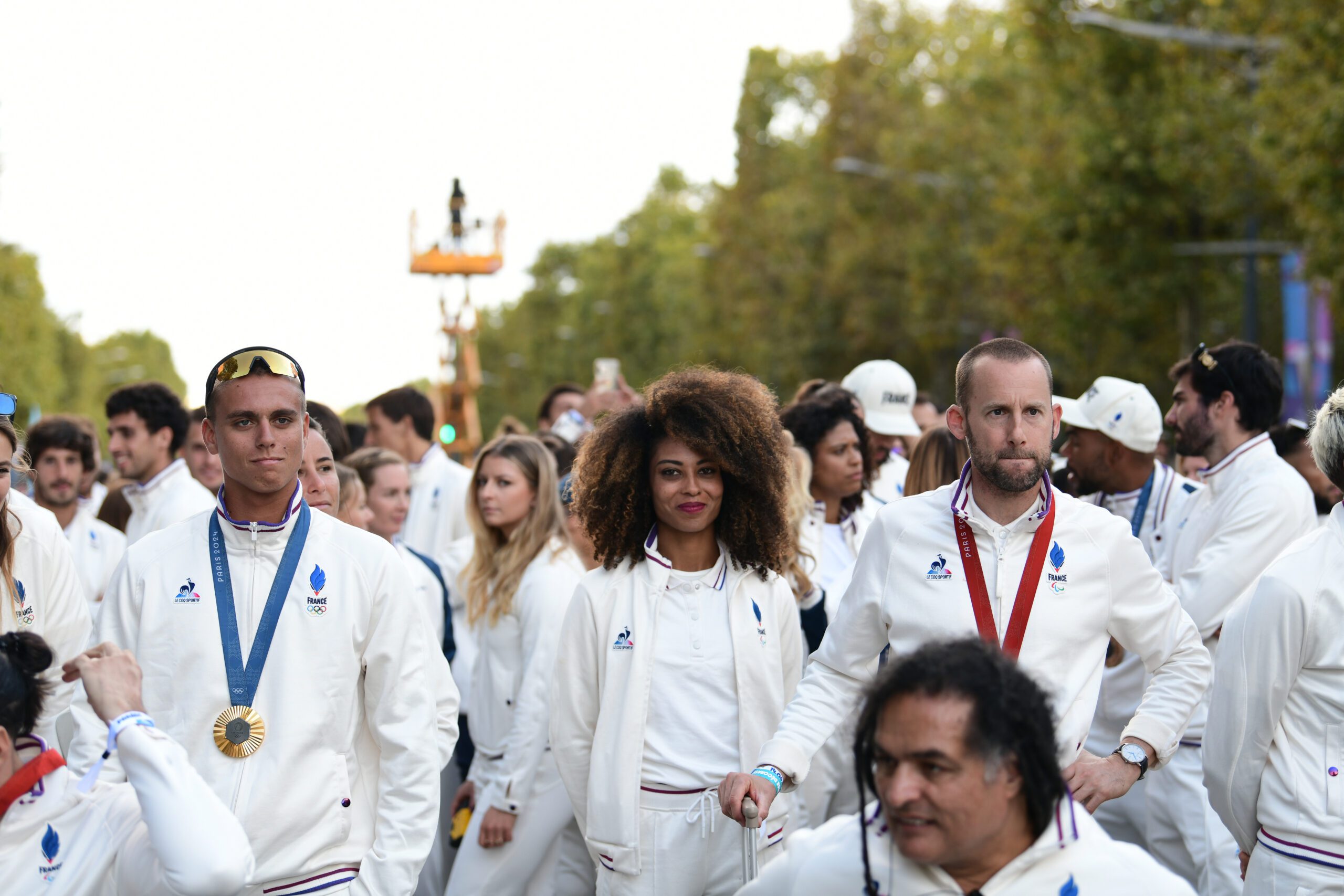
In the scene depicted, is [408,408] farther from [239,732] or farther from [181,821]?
[181,821]

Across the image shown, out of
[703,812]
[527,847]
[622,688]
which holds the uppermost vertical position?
[622,688]

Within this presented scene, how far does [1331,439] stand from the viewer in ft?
14.6

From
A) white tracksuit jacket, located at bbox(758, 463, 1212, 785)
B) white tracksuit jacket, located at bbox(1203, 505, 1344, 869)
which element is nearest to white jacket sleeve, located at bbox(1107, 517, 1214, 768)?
white tracksuit jacket, located at bbox(758, 463, 1212, 785)

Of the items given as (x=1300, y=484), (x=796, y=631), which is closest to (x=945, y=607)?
(x=796, y=631)

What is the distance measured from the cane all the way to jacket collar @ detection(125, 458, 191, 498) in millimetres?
4712

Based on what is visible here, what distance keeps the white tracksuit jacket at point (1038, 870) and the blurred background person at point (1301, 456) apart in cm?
533

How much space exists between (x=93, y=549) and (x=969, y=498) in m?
6.34

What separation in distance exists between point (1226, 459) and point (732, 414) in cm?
265

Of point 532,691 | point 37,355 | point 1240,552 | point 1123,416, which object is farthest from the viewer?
point 37,355

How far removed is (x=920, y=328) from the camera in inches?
1708

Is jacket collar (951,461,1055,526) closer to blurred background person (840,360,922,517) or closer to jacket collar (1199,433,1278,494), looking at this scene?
jacket collar (1199,433,1278,494)

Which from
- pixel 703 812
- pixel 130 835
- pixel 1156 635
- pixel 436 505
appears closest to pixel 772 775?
pixel 703 812

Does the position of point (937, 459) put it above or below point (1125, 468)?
above

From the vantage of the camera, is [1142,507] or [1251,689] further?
[1142,507]
